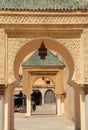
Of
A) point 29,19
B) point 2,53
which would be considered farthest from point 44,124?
point 29,19

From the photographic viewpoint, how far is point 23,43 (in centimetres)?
889

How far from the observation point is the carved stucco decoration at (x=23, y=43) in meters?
8.75

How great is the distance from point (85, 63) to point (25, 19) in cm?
179

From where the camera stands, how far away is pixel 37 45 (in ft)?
31.3

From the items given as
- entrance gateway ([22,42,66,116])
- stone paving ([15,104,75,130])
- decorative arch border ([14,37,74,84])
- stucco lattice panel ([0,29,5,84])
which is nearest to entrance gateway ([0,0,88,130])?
stucco lattice panel ([0,29,5,84])

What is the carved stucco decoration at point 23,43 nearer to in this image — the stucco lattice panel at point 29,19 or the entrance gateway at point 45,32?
the entrance gateway at point 45,32

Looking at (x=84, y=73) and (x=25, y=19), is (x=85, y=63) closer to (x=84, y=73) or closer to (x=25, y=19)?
(x=84, y=73)

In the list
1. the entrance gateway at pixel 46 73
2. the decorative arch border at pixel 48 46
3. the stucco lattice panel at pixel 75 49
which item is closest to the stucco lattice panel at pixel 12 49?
the decorative arch border at pixel 48 46

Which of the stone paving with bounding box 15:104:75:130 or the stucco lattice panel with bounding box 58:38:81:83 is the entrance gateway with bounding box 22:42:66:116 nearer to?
the stone paving with bounding box 15:104:75:130

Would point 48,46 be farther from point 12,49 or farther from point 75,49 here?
point 12,49

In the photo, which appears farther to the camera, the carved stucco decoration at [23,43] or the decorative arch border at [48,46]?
the decorative arch border at [48,46]

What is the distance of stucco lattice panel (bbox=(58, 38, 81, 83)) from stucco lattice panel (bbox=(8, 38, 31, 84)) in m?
0.95

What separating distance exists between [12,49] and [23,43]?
0.31m

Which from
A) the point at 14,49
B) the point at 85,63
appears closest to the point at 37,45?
the point at 14,49
